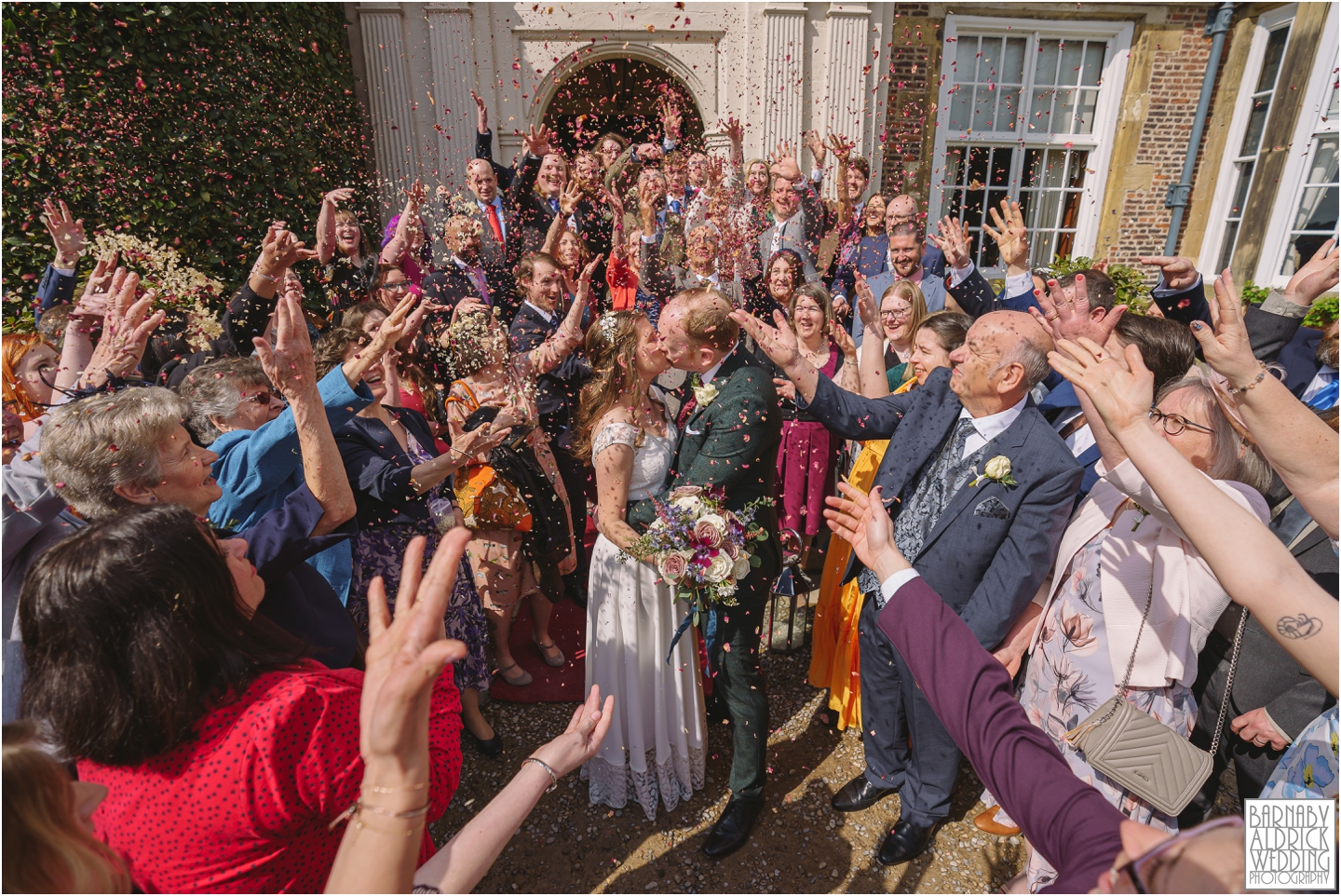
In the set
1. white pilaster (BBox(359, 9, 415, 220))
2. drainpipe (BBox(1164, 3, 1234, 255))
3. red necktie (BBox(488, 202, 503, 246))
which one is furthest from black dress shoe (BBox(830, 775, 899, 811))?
drainpipe (BBox(1164, 3, 1234, 255))

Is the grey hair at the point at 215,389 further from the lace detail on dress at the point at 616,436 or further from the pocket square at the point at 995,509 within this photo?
the pocket square at the point at 995,509

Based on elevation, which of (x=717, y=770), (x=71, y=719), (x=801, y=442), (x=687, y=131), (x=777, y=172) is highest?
(x=687, y=131)

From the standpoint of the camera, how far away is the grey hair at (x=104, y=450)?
168 centimetres

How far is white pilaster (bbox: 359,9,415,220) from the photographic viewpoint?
26.6 feet

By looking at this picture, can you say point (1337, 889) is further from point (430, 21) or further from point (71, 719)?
point (430, 21)

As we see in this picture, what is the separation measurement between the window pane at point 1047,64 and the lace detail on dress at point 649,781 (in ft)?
36.5

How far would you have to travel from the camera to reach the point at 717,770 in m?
3.02

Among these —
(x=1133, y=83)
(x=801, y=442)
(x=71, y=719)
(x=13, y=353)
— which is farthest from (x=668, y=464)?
(x=1133, y=83)

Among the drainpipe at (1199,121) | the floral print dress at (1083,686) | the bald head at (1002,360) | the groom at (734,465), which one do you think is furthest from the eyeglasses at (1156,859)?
the drainpipe at (1199,121)

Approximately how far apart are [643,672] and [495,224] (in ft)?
16.1

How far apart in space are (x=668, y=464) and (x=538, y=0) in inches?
346

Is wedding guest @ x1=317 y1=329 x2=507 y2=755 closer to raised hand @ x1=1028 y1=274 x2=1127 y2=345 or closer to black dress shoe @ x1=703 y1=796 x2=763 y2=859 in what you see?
black dress shoe @ x1=703 y1=796 x2=763 y2=859

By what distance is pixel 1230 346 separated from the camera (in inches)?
60.2

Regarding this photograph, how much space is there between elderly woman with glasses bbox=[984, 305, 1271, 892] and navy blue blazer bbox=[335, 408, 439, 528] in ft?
8.09
